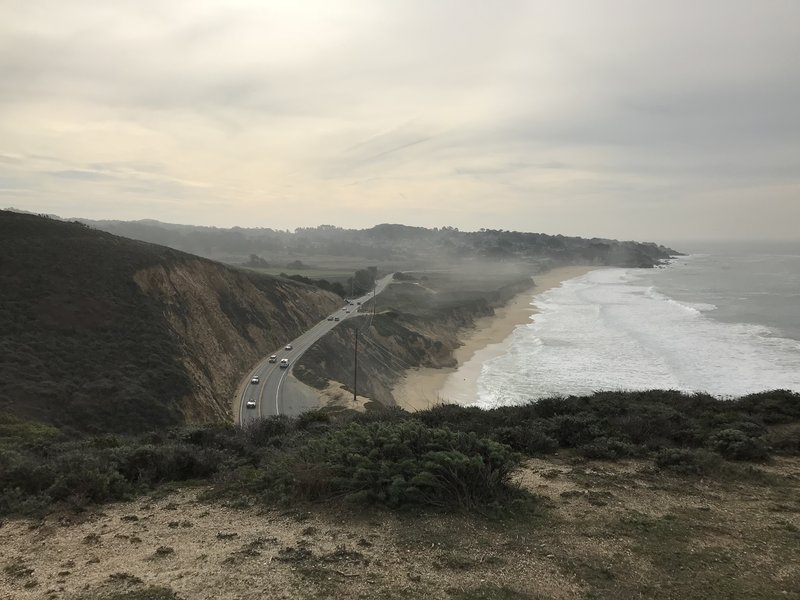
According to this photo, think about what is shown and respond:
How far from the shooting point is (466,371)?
143ft

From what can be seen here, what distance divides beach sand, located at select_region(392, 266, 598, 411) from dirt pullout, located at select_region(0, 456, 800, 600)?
1699cm

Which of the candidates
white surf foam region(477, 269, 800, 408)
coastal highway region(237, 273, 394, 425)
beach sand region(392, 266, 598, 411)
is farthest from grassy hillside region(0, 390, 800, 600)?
white surf foam region(477, 269, 800, 408)

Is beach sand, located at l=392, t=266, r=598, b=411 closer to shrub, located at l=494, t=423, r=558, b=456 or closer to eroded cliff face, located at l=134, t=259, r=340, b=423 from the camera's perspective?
shrub, located at l=494, t=423, r=558, b=456

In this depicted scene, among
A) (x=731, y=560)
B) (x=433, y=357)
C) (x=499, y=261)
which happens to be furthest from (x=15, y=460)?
(x=499, y=261)

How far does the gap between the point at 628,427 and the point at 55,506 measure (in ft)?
40.7

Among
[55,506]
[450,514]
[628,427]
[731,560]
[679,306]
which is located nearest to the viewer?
[731,560]

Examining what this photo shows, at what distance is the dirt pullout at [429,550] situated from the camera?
5633 millimetres

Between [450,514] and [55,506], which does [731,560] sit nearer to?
[450,514]

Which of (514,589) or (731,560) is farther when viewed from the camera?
(731,560)

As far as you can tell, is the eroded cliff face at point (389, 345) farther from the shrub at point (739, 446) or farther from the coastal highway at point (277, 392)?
the shrub at point (739, 446)

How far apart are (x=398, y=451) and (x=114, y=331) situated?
93.8 ft

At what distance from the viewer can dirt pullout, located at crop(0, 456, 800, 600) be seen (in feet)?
18.5

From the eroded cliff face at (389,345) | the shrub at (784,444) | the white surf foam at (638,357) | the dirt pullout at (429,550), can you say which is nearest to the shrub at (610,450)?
the dirt pullout at (429,550)

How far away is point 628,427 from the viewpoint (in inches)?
474
